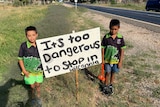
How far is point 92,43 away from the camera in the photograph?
16.3 ft

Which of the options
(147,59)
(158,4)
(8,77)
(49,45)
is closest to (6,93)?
(8,77)

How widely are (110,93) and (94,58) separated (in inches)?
38.3

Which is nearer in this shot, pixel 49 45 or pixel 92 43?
pixel 49 45

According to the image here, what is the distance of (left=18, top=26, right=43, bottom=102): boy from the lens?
175 inches

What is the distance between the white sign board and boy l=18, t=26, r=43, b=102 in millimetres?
105

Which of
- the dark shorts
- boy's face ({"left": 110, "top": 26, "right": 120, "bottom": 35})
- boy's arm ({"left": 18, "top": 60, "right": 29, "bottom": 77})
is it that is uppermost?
boy's face ({"left": 110, "top": 26, "right": 120, "bottom": 35})

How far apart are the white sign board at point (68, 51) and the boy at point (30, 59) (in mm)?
105

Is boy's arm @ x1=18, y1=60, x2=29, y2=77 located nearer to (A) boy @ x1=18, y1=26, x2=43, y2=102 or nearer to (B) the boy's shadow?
(A) boy @ x1=18, y1=26, x2=43, y2=102

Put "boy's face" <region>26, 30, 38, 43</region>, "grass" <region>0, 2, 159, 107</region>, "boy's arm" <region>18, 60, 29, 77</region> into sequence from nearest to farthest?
"boy's face" <region>26, 30, 38, 43</region> → "boy's arm" <region>18, 60, 29, 77</region> → "grass" <region>0, 2, 159, 107</region>

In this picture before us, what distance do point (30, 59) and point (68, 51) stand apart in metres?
0.64

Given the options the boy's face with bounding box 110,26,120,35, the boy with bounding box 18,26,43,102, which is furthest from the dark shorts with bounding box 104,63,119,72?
the boy with bounding box 18,26,43,102

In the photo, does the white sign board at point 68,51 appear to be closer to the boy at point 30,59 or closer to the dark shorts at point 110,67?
the boy at point 30,59

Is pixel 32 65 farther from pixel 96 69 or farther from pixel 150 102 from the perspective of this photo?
pixel 96 69

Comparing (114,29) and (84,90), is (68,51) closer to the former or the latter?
(114,29)
